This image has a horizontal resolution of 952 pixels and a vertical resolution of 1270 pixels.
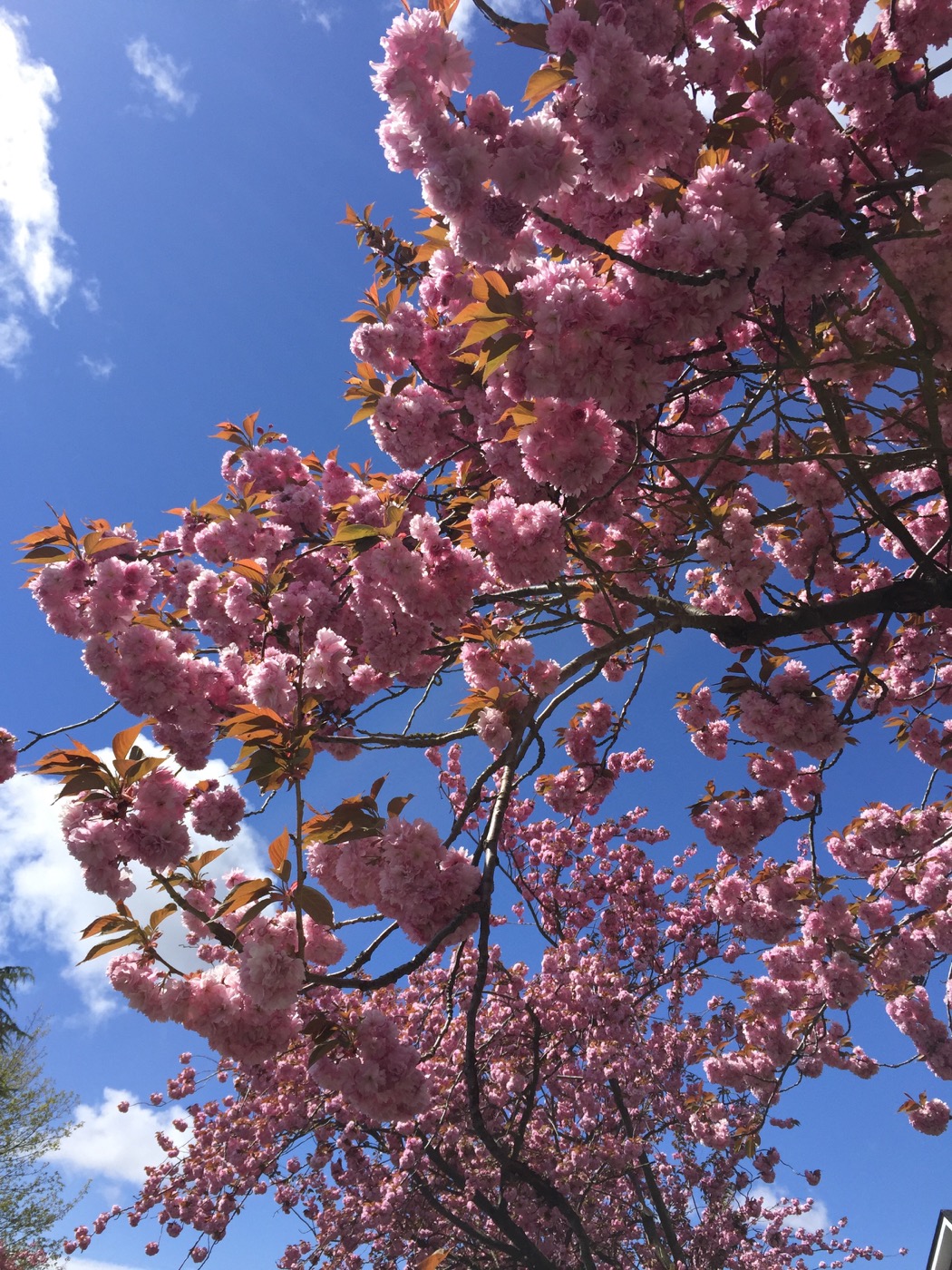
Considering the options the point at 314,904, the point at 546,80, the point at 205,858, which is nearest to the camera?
the point at 314,904

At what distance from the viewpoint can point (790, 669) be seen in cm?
435

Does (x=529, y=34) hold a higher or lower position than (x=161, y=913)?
higher

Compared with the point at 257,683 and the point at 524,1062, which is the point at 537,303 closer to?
the point at 257,683

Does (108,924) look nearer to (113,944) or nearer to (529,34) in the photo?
(113,944)

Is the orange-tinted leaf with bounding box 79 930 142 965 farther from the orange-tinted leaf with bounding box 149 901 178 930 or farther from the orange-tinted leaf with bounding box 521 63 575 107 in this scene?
the orange-tinted leaf with bounding box 521 63 575 107

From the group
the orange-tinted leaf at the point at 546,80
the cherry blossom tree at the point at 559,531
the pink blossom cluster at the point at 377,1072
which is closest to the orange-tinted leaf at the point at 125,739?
the cherry blossom tree at the point at 559,531

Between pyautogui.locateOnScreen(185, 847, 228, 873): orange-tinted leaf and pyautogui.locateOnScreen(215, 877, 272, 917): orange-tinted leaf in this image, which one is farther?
pyautogui.locateOnScreen(185, 847, 228, 873): orange-tinted leaf

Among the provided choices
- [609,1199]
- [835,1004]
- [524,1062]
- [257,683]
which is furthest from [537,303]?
[609,1199]

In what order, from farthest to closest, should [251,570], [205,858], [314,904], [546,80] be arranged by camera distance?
[251,570], [205,858], [546,80], [314,904]

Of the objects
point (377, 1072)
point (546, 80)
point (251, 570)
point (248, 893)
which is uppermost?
point (546, 80)

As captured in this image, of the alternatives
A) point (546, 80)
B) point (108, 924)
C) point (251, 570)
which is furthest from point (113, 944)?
point (546, 80)

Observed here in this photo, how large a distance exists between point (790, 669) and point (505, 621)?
212cm

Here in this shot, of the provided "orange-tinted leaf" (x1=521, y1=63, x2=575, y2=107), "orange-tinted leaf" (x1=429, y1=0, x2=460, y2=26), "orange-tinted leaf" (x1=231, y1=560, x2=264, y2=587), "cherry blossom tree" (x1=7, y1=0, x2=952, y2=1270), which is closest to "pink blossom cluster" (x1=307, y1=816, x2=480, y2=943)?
"cherry blossom tree" (x1=7, y1=0, x2=952, y2=1270)

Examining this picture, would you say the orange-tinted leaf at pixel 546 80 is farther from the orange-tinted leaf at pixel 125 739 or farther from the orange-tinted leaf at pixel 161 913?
the orange-tinted leaf at pixel 161 913
